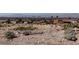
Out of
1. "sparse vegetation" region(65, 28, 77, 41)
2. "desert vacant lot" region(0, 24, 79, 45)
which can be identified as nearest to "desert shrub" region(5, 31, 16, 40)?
"desert vacant lot" region(0, 24, 79, 45)

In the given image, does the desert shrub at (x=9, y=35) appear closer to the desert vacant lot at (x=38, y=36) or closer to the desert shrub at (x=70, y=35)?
the desert vacant lot at (x=38, y=36)

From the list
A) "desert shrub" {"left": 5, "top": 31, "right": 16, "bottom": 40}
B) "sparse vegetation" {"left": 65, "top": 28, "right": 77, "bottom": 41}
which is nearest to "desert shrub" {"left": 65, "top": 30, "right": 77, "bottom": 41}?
"sparse vegetation" {"left": 65, "top": 28, "right": 77, "bottom": 41}

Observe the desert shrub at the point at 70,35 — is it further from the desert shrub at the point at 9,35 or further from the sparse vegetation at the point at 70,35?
the desert shrub at the point at 9,35

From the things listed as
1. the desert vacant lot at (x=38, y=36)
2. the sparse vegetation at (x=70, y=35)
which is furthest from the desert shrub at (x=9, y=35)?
the sparse vegetation at (x=70, y=35)

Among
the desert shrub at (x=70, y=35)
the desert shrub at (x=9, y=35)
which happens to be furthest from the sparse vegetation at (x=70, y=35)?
the desert shrub at (x=9, y=35)

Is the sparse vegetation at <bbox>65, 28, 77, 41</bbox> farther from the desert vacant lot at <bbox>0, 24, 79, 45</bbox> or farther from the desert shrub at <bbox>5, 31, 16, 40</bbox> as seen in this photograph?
the desert shrub at <bbox>5, 31, 16, 40</bbox>

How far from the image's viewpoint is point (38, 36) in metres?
1.93

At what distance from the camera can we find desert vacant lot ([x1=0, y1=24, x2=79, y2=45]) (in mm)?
1930

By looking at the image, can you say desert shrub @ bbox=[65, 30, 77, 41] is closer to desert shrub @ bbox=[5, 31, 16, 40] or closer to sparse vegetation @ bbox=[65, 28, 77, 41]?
sparse vegetation @ bbox=[65, 28, 77, 41]

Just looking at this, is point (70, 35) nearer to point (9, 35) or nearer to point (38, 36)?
point (38, 36)

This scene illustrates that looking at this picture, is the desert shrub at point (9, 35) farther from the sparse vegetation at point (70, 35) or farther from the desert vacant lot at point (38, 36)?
the sparse vegetation at point (70, 35)

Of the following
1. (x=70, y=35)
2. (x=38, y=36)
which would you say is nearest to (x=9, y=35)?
(x=38, y=36)

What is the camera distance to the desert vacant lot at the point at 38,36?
193 centimetres
